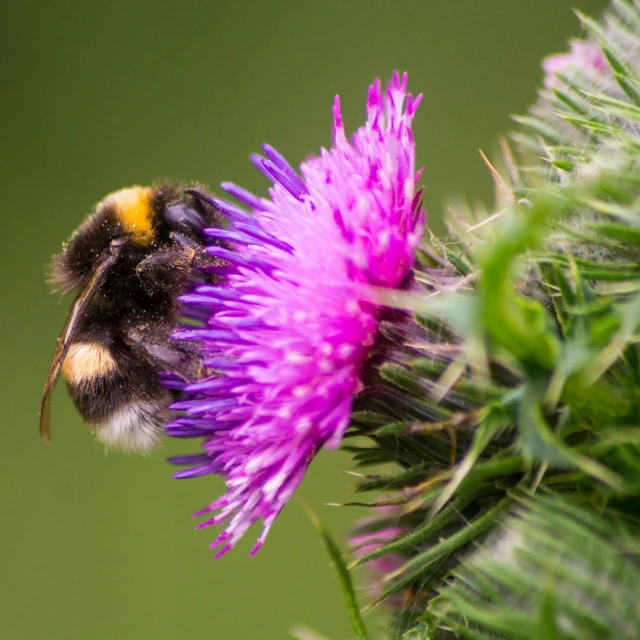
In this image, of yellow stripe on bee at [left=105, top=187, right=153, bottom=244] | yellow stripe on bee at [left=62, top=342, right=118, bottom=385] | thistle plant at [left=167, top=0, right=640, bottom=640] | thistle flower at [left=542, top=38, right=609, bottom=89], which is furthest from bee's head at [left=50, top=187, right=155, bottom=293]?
thistle flower at [left=542, top=38, right=609, bottom=89]

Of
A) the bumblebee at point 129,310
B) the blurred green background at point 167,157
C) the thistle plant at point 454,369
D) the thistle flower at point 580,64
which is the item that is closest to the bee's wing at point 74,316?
the bumblebee at point 129,310

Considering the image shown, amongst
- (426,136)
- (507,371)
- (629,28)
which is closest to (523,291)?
(507,371)

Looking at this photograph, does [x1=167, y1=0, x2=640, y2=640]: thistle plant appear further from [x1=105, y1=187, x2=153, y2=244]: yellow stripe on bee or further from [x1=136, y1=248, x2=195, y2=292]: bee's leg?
[x1=105, y1=187, x2=153, y2=244]: yellow stripe on bee

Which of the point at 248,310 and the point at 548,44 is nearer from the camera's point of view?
the point at 248,310

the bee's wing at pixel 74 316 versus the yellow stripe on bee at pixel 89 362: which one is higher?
the bee's wing at pixel 74 316

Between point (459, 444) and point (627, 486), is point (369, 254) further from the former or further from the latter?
point (627, 486)

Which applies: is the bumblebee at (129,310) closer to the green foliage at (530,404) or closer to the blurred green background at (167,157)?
the green foliage at (530,404)

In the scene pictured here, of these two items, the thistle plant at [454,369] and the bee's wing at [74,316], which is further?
the bee's wing at [74,316]
